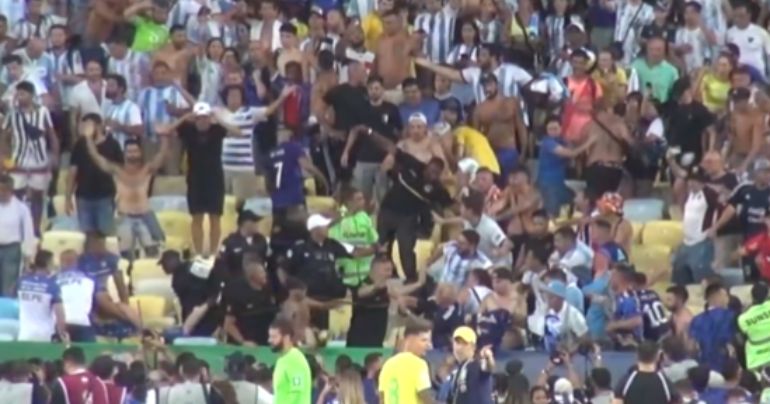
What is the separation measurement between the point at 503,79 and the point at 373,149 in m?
1.80

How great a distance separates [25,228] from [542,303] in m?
5.46

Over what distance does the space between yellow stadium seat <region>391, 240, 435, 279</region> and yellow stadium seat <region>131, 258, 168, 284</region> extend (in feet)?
7.01

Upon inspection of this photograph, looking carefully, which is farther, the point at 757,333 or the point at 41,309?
the point at 41,309

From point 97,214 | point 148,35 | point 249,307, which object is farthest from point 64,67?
point 249,307

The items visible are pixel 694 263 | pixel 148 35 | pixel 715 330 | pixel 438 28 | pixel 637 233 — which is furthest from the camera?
pixel 148 35

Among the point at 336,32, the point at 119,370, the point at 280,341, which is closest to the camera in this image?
the point at 280,341

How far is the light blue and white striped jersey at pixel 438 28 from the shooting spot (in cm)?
3547

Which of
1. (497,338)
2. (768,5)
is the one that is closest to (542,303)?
(497,338)

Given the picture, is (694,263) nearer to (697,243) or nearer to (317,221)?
(697,243)

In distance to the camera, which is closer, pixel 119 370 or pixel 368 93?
pixel 119 370

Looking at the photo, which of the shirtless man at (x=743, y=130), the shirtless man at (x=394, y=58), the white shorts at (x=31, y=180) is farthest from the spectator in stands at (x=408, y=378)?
the shirtless man at (x=394, y=58)

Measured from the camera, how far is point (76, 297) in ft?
99.6

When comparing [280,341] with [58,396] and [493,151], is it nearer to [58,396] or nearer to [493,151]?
[58,396]

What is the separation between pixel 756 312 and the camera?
28.5m
